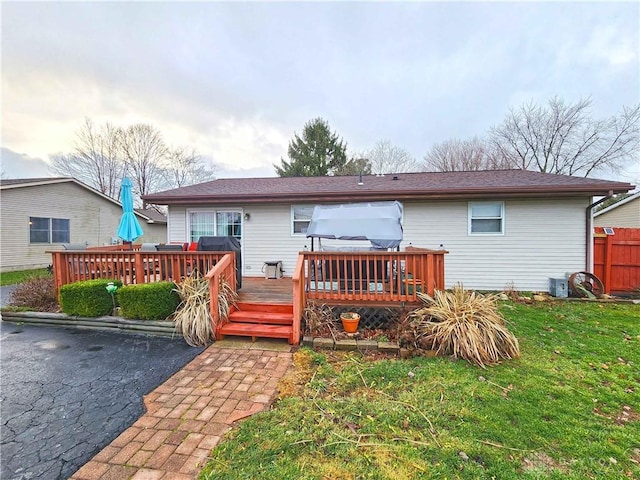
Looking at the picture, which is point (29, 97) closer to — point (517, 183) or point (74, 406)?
point (74, 406)

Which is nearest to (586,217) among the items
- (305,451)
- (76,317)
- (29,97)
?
(305,451)

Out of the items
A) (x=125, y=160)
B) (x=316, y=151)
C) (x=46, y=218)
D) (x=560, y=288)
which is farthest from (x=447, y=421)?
(x=125, y=160)

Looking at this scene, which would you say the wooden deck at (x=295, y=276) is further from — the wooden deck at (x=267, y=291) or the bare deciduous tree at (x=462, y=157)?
the bare deciduous tree at (x=462, y=157)

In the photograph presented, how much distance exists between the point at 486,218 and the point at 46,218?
19181 millimetres

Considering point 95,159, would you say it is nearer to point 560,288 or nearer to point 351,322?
point 351,322

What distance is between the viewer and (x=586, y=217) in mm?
7320

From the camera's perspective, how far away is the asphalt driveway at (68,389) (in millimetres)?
2201

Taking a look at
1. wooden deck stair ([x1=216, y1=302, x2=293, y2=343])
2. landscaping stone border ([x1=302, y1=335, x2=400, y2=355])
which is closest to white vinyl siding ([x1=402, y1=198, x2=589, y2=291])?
landscaping stone border ([x1=302, y1=335, x2=400, y2=355])

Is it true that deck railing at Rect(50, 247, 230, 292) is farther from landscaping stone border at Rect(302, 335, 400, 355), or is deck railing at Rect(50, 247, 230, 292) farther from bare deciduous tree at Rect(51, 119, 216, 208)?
bare deciduous tree at Rect(51, 119, 216, 208)

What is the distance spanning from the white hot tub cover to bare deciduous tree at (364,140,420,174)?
1928 centimetres

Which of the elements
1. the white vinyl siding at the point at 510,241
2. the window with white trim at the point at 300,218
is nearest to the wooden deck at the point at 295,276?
the window with white trim at the point at 300,218

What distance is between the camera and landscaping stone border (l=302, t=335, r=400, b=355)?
409 cm

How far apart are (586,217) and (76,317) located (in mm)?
12246

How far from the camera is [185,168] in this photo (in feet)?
92.6
